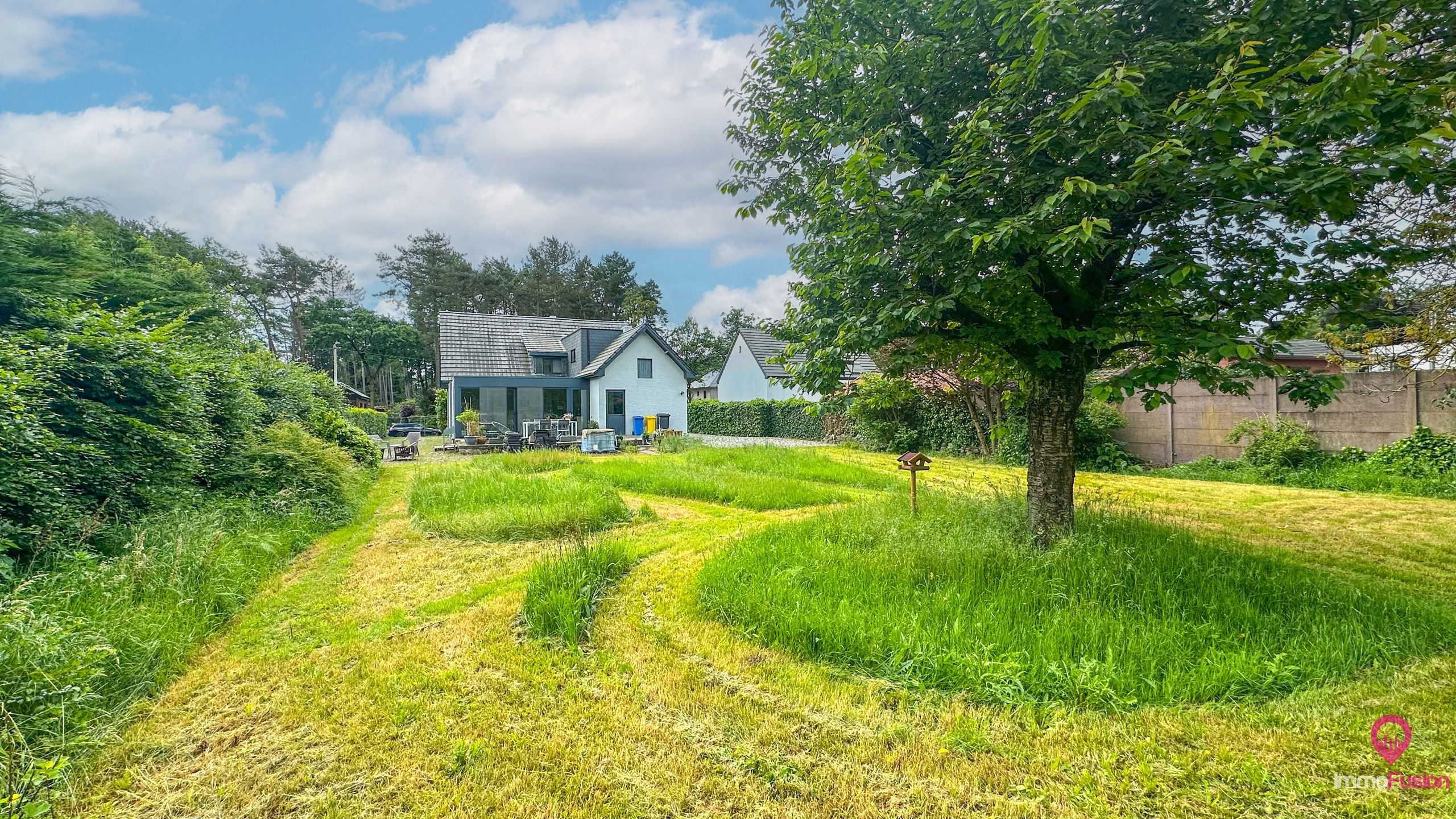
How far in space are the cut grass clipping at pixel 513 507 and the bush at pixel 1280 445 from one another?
1113 centimetres

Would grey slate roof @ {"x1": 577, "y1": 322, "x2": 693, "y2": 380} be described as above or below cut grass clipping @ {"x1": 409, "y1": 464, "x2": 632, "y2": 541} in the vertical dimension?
above

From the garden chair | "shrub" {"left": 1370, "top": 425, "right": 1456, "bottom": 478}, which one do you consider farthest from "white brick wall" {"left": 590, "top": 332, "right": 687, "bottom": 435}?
"shrub" {"left": 1370, "top": 425, "right": 1456, "bottom": 478}

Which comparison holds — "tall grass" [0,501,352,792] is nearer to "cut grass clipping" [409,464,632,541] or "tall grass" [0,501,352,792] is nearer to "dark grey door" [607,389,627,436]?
"cut grass clipping" [409,464,632,541]

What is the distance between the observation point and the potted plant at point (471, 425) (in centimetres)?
1728

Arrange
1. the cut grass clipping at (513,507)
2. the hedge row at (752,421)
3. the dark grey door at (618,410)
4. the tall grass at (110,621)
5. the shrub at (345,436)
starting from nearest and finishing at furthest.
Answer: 1. the tall grass at (110,621)
2. the cut grass clipping at (513,507)
3. the shrub at (345,436)
4. the hedge row at (752,421)
5. the dark grey door at (618,410)

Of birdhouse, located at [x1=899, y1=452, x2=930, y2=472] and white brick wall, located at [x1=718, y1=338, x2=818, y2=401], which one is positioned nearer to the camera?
birdhouse, located at [x1=899, y1=452, x2=930, y2=472]

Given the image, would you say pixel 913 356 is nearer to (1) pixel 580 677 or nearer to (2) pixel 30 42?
(1) pixel 580 677

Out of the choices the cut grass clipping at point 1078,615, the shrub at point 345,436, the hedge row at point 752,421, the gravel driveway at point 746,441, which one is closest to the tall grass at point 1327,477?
the cut grass clipping at point 1078,615

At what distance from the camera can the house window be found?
24281mm

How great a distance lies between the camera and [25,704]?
2.46 meters

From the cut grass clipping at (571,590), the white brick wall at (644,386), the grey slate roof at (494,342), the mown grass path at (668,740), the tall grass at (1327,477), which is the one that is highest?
the grey slate roof at (494,342)

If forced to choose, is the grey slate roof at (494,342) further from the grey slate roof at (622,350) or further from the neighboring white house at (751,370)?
the neighboring white house at (751,370)

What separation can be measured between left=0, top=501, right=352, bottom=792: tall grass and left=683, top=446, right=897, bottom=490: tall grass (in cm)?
766

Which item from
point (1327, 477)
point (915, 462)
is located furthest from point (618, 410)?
point (1327, 477)
